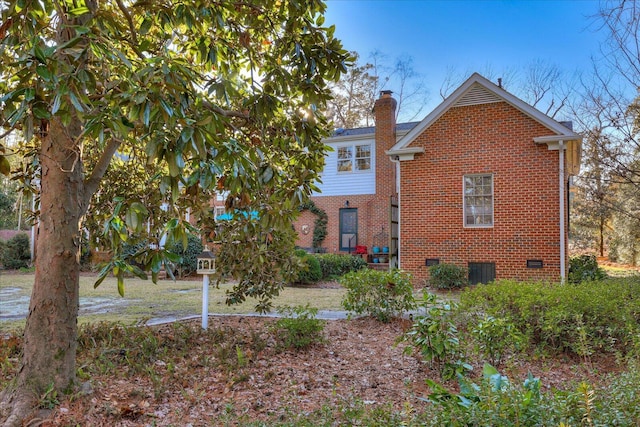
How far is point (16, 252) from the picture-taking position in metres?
17.3

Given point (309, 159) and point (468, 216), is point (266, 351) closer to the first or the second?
point (309, 159)

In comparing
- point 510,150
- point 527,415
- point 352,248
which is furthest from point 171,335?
point 352,248

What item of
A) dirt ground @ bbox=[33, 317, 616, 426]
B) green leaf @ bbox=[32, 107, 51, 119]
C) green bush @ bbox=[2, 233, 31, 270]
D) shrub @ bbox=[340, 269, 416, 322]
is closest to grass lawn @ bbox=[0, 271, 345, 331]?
shrub @ bbox=[340, 269, 416, 322]

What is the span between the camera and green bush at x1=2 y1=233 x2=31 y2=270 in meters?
17.1

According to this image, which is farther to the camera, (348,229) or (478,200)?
(348,229)

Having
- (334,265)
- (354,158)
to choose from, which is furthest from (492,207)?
(354,158)

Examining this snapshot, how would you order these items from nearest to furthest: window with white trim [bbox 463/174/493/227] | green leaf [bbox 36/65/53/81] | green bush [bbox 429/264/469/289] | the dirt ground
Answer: green leaf [bbox 36/65/53/81], the dirt ground, green bush [bbox 429/264/469/289], window with white trim [bbox 463/174/493/227]

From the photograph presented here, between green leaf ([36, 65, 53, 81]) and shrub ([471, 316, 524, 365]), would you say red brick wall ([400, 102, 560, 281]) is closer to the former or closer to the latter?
shrub ([471, 316, 524, 365])

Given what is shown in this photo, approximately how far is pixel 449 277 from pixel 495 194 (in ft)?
8.36

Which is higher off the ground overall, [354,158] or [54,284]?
[354,158]

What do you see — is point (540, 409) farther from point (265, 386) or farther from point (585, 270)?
point (585, 270)

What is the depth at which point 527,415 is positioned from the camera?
2131mm

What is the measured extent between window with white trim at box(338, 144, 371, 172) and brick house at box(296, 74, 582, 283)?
5.72 meters

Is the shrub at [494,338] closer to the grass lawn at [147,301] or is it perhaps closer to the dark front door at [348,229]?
the grass lawn at [147,301]
